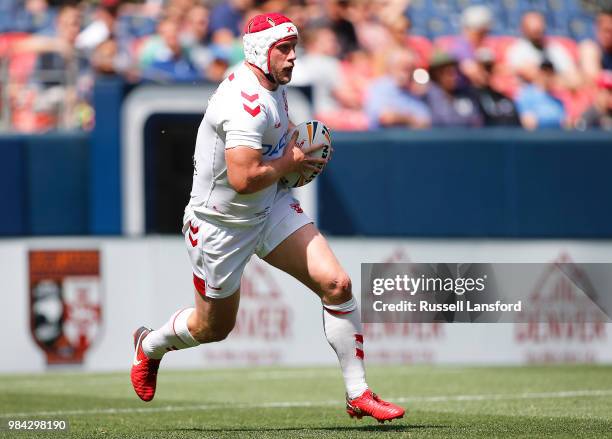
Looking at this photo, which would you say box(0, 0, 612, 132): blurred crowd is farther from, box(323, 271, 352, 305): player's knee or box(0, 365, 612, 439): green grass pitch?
box(323, 271, 352, 305): player's knee

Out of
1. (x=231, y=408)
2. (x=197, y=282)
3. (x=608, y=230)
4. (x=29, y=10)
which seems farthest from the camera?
(x=29, y=10)

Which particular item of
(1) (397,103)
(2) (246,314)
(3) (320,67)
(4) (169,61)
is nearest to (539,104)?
(1) (397,103)

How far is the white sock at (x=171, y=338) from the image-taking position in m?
7.41

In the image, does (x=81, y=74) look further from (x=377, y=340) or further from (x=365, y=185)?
(x=377, y=340)

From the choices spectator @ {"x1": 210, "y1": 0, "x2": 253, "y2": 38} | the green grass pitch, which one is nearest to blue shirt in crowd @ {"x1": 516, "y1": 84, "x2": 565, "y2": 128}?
spectator @ {"x1": 210, "y1": 0, "x2": 253, "y2": 38}

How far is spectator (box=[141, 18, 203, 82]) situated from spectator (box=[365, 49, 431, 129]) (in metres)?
1.95

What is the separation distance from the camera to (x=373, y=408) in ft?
22.1

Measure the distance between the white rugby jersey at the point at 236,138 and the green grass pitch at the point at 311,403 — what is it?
121 centimetres

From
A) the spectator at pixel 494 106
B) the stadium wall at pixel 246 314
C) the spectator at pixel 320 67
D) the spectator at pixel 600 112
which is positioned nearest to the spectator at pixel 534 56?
the spectator at pixel 600 112

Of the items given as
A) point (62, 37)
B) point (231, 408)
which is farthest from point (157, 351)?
point (62, 37)

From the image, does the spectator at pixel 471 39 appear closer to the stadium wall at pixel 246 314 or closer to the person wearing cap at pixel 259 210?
the stadium wall at pixel 246 314

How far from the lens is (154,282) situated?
41.2 feet

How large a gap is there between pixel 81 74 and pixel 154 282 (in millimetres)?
2893

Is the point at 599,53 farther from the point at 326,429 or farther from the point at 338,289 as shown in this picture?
the point at 326,429
